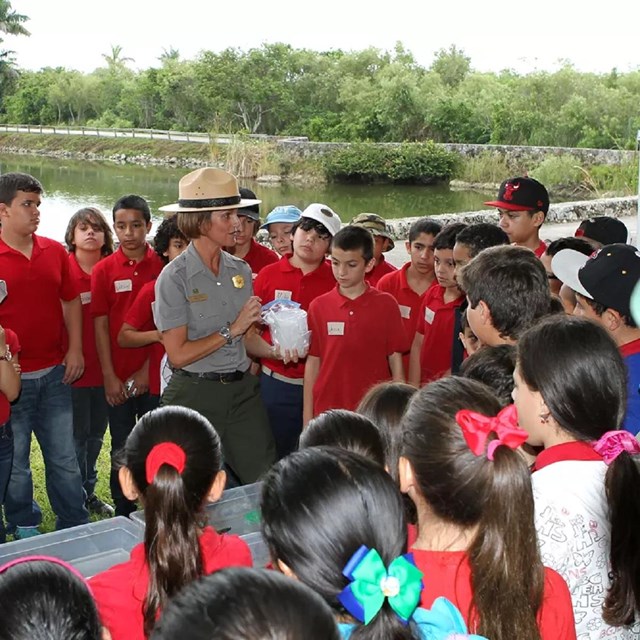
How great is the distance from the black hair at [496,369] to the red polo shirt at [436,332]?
1.29 m

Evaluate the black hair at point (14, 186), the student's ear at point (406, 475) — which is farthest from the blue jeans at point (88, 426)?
the student's ear at point (406, 475)

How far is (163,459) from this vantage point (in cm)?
185

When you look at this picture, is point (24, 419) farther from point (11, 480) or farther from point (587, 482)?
point (587, 482)

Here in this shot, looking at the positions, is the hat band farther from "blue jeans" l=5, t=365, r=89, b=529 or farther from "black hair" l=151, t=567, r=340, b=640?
"black hair" l=151, t=567, r=340, b=640

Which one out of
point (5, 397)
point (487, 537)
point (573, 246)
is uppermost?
point (573, 246)

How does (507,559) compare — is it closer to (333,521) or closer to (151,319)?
(333,521)

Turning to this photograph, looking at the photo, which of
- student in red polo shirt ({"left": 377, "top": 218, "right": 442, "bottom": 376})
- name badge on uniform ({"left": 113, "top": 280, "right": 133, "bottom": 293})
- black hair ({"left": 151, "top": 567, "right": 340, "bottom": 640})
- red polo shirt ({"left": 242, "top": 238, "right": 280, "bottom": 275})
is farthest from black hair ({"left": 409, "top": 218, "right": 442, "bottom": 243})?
black hair ({"left": 151, "top": 567, "right": 340, "bottom": 640})

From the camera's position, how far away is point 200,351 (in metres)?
3.40

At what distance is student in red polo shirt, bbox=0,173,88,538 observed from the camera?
12.2ft

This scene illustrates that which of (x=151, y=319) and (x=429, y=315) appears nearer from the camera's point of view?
(x=429, y=315)

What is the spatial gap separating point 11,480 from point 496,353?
2.42 m

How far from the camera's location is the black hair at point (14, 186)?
12.2ft

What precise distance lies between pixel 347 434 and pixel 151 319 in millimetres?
2292

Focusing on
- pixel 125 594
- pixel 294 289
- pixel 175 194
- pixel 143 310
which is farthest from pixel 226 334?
pixel 175 194
